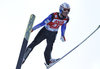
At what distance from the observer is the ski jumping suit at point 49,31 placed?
10.5 metres

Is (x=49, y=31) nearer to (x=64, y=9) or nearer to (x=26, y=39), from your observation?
(x=64, y=9)

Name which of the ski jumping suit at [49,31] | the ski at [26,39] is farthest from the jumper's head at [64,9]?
the ski at [26,39]

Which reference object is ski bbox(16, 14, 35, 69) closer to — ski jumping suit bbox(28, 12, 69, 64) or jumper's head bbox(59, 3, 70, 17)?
ski jumping suit bbox(28, 12, 69, 64)

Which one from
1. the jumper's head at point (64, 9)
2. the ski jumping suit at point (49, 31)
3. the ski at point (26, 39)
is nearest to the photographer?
the ski at point (26, 39)

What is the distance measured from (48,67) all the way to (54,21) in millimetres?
1791

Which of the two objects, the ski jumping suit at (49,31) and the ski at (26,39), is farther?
the ski jumping suit at (49,31)

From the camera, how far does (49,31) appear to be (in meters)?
10.8

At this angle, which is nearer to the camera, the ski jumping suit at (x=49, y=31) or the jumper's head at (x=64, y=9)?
the jumper's head at (x=64, y=9)

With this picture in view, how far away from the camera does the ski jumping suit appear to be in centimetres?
1046

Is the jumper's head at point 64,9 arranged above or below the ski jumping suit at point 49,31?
above

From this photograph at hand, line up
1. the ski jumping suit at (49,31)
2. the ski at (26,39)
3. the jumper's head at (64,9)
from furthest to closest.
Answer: the ski jumping suit at (49,31)
the jumper's head at (64,9)
the ski at (26,39)

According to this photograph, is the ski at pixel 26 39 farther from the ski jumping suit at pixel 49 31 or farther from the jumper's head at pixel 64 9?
the jumper's head at pixel 64 9

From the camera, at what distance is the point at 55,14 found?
10.4m

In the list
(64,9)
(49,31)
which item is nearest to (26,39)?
(49,31)
